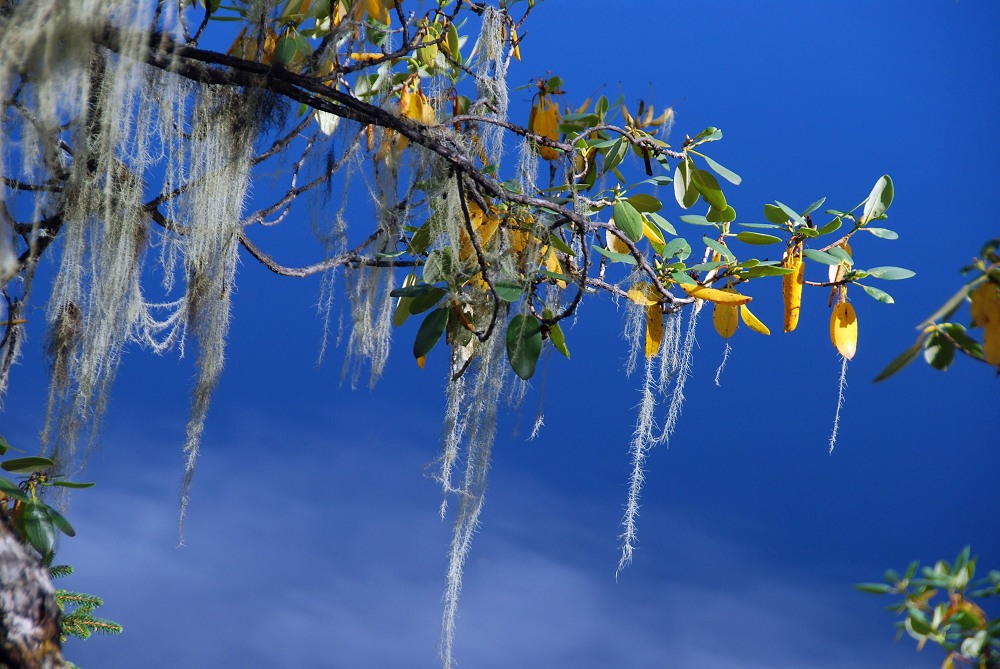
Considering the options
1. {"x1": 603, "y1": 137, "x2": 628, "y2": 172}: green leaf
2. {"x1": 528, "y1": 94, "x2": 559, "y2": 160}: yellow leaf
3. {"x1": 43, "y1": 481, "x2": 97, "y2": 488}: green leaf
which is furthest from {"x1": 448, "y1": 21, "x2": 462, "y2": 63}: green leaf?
{"x1": 43, "y1": 481, "x2": 97, "y2": 488}: green leaf

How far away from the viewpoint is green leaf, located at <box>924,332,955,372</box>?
66 cm

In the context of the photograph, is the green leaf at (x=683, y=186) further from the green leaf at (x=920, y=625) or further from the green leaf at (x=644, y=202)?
the green leaf at (x=920, y=625)

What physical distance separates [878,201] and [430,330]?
54 centimetres

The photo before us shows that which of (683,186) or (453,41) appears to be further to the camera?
(453,41)

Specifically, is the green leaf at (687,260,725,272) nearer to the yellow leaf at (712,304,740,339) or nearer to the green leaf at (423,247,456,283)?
the yellow leaf at (712,304,740,339)

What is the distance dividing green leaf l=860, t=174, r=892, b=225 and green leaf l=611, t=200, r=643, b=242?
26 centimetres

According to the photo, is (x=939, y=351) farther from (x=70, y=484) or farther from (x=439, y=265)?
(x=70, y=484)

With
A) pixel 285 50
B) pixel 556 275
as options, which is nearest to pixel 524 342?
pixel 556 275

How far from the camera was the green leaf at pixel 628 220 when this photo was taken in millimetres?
1130

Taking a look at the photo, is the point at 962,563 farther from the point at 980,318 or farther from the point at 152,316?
the point at 152,316

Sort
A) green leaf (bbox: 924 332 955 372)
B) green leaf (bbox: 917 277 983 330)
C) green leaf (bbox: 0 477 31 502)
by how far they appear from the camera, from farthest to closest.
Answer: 1. green leaf (bbox: 0 477 31 502)
2. green leaf (bbox: 924 332 955 372)
3. green leaf (bbox: 917 277 983 330)

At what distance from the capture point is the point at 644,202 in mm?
1207

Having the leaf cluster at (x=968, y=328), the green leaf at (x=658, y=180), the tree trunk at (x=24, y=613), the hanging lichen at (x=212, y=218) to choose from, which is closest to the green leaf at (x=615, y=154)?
the green leaf at (x=658, y=180)

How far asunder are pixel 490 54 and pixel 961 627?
932 mm
